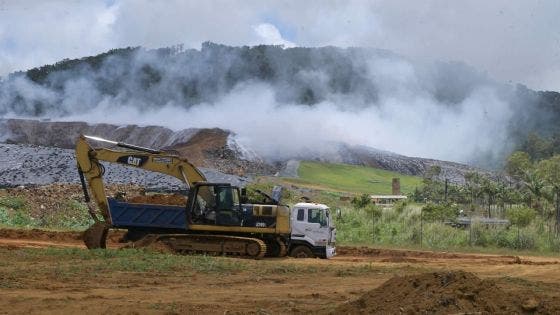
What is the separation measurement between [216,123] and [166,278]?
227 ft

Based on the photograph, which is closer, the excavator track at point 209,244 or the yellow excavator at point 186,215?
the excavator track at point 209,244

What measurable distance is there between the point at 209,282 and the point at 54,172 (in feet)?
132

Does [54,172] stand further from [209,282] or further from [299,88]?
[299,88]

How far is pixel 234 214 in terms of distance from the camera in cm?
2739

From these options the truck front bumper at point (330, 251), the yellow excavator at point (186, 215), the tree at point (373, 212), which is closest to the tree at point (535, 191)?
the tree at point (373, 212)

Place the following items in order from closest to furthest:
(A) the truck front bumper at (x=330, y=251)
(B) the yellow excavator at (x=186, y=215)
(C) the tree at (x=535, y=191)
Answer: (B) the yellow excavator at (x=186, y=215) → (A) the truck front bumper at (x=330, y=251) → (C) the tree at (x=535, y=191)

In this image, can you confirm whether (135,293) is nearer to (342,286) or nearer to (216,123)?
(342,286)

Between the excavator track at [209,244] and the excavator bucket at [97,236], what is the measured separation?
3.48 feet

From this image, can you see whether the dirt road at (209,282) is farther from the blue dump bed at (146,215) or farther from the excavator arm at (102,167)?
the blue dump bed at (146,215)

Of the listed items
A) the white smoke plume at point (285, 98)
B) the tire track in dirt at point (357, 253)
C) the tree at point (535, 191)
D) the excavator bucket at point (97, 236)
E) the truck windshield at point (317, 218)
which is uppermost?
the white smoke plume at point (285, 98)

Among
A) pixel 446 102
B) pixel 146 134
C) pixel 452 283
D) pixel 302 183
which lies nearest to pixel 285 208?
pixel 452 283

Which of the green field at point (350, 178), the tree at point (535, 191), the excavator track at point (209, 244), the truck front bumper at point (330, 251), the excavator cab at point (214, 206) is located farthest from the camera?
the green field at point (350, 178)

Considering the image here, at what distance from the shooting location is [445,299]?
12.6m

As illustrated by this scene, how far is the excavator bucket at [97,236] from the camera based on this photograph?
27.1 meters
